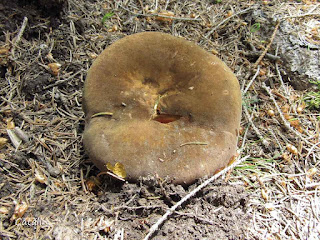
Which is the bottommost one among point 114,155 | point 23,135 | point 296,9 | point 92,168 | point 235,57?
point 92,168

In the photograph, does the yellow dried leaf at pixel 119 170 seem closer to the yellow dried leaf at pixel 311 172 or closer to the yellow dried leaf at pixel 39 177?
the yellow dried leaf at pixel 39 177

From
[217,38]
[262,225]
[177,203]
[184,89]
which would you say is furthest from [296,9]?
[177,203]

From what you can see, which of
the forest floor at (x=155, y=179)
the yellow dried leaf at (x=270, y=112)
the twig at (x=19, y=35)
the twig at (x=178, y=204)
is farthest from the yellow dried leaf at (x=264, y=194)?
the twig at (x=19, y=35)

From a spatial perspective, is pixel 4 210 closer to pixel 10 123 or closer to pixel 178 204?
pixel 10 123

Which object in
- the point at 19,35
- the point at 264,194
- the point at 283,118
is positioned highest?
the point at 19,35

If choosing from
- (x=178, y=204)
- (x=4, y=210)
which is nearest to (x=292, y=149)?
(x=178, y=204)

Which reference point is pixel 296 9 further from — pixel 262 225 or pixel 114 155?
pixel 114 155

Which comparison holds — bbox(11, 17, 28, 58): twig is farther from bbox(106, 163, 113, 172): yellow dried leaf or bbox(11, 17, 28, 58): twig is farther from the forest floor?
bbox(106, 163, 113, 172): yellow dried leaf
